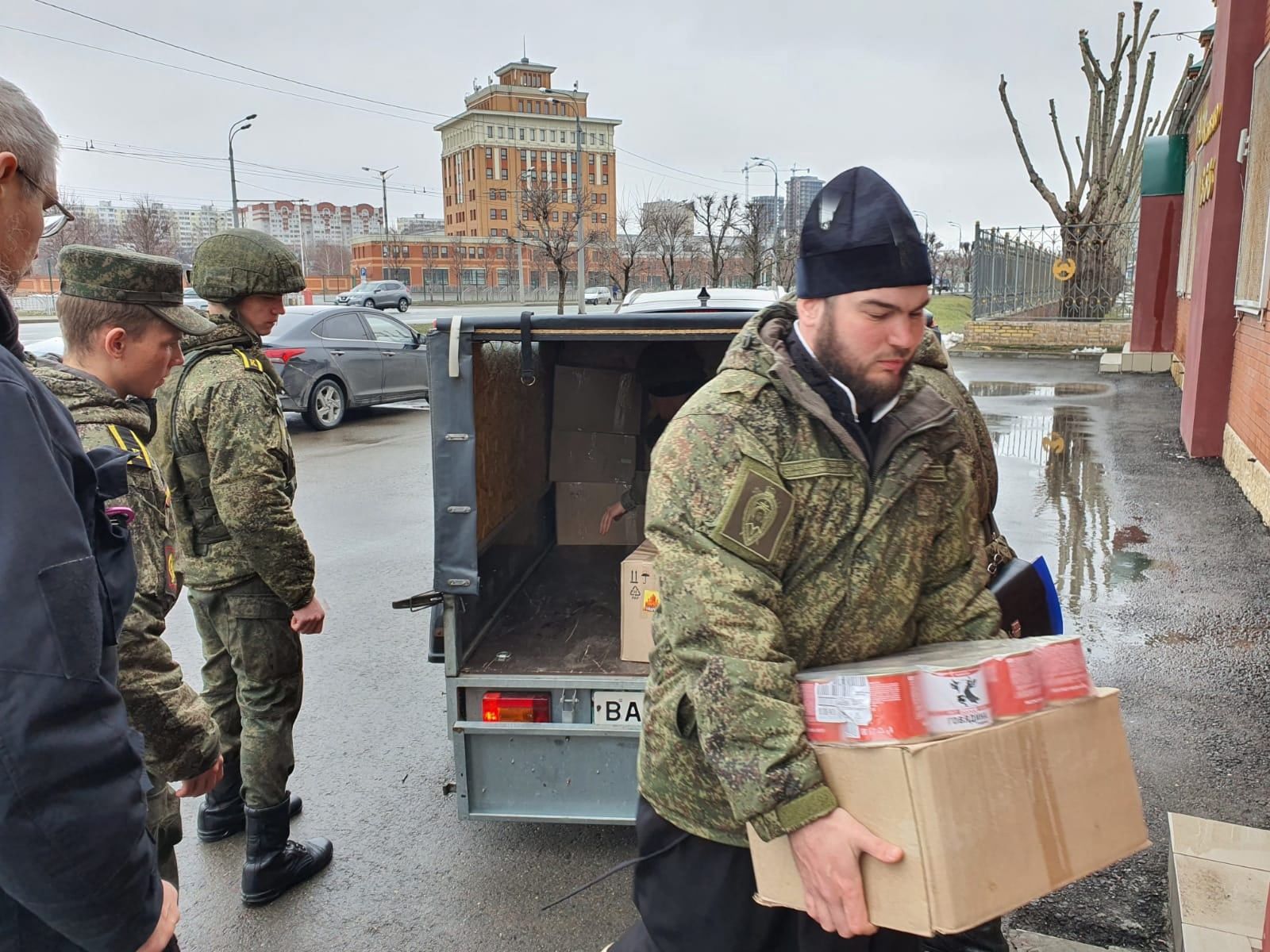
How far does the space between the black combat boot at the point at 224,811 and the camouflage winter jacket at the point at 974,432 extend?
9.50ft

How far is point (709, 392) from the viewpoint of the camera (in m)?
1.91

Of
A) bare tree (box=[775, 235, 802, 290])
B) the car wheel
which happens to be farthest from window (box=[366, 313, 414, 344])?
bare tree (box=[775, 235, 802, 290])

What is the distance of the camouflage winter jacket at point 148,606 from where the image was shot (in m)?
1.99

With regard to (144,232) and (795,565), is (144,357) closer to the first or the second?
(795,565)

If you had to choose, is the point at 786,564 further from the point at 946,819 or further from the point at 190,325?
the point at 190,325

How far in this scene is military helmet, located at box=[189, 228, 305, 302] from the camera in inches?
130

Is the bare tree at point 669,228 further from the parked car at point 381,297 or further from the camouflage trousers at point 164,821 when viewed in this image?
the camouflage trousers at point 164,821

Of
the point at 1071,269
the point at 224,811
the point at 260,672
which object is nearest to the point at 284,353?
the point at 224,811

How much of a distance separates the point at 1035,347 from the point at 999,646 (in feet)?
75.7

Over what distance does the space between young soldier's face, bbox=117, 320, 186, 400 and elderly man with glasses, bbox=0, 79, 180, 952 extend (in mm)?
949

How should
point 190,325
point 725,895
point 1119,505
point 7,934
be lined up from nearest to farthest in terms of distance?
1. point 7,934
2. point 725,895
3. point 190,325
4. point 1119,505

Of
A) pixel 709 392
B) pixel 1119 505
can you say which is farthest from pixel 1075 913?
pixel 1119 505

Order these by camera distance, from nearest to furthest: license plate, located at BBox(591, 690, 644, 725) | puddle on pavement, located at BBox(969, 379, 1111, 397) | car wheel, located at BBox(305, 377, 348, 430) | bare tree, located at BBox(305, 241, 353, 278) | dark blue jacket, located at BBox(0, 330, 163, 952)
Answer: dark blue jacket, located at BBox(0, 330, 163, 952) → license plate, located at BBox(591, 690, 644, 725) → car wheel, located at BBox(305, 377, 348, 430) → puddle on pavement, located at BBox(969, 379, 1111, 397) → bare tree, located at BBox(305, 241, 353, 278)

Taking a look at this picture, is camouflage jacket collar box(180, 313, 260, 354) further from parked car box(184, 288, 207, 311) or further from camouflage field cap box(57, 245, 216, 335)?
parked car box(184, 288, 207, 311)
